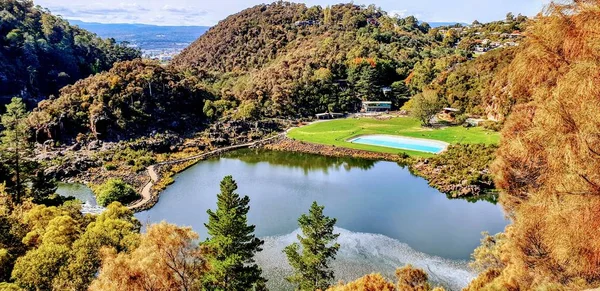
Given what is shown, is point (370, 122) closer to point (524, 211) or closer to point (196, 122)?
point (196, 122)

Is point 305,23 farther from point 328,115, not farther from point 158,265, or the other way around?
point 158,265

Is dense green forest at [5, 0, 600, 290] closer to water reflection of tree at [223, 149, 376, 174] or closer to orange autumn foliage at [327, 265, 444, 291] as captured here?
orange autumn foliage at [327, 265, 444, 291]

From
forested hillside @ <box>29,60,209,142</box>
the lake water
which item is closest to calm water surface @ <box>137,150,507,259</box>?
the lake water

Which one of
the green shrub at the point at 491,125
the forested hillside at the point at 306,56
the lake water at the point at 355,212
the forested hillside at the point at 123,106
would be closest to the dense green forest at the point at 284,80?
the forested hillside at the point at 123,106

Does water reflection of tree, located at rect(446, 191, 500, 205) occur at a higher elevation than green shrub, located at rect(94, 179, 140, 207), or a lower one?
lower

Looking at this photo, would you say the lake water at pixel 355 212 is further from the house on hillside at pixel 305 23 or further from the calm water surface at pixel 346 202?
the house on hillside at pixel 305 23
